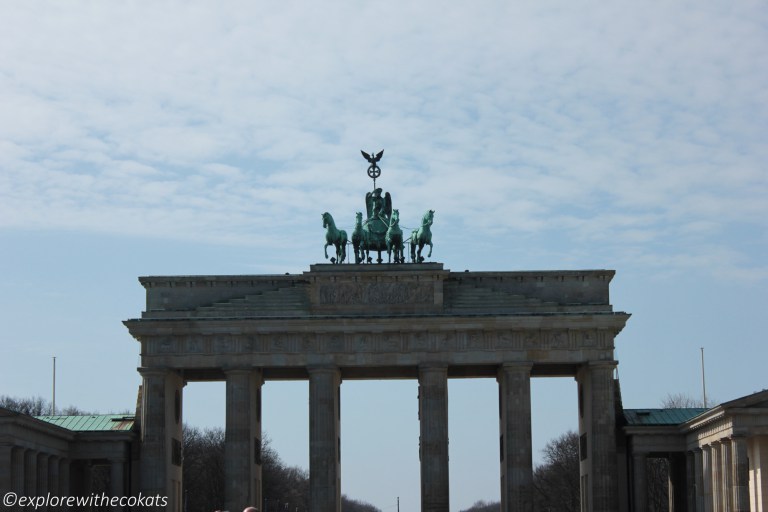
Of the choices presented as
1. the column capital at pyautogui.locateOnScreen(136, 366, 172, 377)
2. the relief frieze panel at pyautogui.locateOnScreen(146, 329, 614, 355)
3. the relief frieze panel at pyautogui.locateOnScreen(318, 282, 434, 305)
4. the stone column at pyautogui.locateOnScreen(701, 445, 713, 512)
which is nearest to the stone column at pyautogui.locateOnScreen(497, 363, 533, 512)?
the relief frieze panel at pyautogui.locateOnScreen(146, 329, 614, 355)

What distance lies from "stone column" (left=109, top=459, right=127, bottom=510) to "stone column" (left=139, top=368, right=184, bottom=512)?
119 cm

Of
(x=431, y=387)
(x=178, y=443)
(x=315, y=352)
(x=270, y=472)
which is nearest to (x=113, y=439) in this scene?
(x=178, y=443)

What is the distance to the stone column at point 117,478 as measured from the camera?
3573 inches

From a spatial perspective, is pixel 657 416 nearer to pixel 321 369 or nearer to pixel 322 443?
pixel 322 443

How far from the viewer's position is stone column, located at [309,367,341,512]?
300 feet

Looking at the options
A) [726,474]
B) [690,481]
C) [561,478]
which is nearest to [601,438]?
[690,481]

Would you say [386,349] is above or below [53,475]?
above

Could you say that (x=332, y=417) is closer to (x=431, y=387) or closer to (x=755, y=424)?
(x=431, y=387)

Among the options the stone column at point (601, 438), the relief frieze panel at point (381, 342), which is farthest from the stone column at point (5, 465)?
the stone column at point (601, 438)

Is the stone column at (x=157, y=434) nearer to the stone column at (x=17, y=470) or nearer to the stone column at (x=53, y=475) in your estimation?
the stone column at (x=53, y=475)

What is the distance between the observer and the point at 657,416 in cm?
9500

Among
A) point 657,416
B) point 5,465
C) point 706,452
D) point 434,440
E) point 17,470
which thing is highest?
point 657,416

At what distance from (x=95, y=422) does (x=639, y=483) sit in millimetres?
31838

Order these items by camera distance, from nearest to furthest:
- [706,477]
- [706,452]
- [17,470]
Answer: [17,470]
[706,452]
[706,477]
